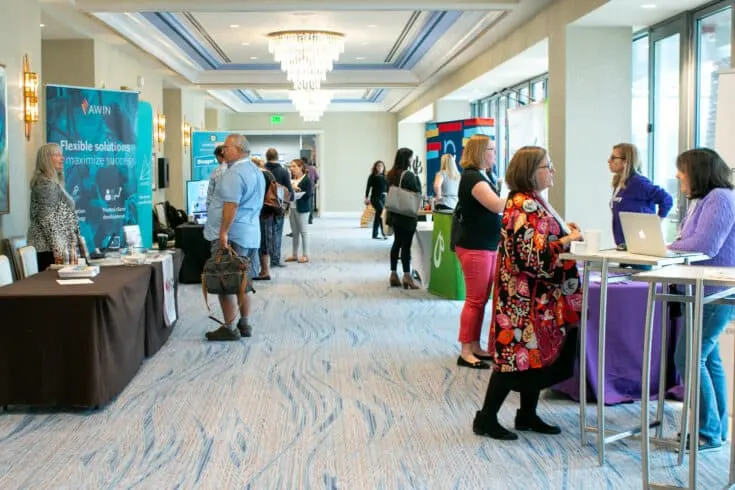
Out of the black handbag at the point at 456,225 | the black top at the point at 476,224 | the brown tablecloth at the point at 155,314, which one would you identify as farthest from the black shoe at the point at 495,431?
the brown tablecloth at the point at 155,314

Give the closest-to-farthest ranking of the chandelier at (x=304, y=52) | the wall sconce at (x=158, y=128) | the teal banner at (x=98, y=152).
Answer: the teal banner at (x=98, y=152)
the chandelier at (x=304, y=52)
the wall sconce at (x=158, y=128)

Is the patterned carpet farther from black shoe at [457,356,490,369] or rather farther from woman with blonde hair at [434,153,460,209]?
woman with blonde hair at [434,153,460,209]

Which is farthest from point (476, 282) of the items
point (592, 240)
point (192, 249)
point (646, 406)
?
point (192, 249)

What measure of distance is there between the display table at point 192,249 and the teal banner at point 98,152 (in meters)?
0.67

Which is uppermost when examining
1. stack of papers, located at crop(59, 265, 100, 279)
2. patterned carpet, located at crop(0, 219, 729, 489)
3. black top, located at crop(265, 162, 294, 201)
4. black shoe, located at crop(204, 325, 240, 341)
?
black top, located at crop(265, 162, 294, 201)

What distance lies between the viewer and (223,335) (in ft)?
24.2

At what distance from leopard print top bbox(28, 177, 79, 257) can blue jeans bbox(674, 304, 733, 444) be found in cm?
482

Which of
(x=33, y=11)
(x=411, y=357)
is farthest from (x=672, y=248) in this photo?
(x=33, y=11)

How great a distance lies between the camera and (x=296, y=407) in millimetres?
5387

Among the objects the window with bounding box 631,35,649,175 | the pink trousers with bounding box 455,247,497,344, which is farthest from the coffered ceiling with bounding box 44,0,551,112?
the pink trousers with bounding box 455,247,497,344

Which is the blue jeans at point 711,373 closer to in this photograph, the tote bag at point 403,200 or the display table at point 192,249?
the tote bag at point 403,200

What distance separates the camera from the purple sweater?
4.31 m

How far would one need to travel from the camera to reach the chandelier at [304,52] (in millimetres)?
13094

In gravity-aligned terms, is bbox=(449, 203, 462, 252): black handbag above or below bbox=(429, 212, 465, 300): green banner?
above
